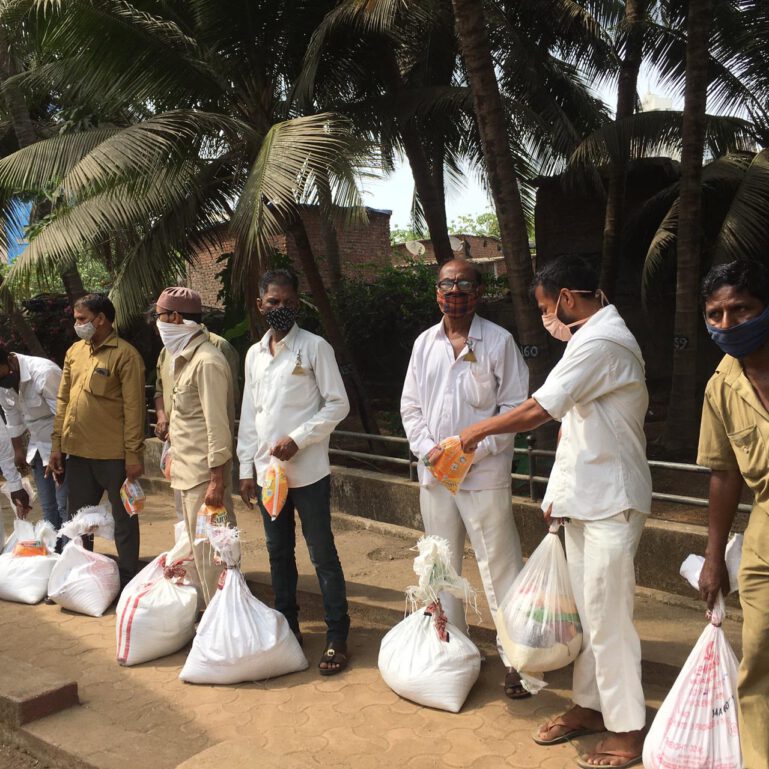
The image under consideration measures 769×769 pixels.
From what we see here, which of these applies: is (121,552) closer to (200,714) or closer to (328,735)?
(200,714)

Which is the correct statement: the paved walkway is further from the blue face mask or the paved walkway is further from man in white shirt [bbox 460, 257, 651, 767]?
the blue face mask

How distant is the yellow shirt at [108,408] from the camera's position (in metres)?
5.17

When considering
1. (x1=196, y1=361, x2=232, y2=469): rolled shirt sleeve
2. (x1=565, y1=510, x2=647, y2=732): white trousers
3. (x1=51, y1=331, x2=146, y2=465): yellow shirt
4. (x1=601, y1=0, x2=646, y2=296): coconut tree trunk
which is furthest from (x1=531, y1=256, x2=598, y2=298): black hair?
(x1=601, y1=0, x2=646, y2=296): coconut tree trunk

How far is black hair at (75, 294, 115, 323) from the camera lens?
5172 millimetres

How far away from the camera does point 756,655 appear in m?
2.60

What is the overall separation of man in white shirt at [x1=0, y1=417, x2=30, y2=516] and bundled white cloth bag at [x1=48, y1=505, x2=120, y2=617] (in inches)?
32.0

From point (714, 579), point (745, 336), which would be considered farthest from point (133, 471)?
point (745, 336)

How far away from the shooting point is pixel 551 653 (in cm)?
330

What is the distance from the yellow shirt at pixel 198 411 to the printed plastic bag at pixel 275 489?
0.45m

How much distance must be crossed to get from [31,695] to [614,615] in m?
2.68

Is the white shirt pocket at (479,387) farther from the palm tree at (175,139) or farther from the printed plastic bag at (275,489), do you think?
the palm tree at (175,139)

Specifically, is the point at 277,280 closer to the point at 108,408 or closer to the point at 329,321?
the point at 108,408

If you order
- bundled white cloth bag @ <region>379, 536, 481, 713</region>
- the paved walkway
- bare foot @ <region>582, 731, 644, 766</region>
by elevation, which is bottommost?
the paved walkway

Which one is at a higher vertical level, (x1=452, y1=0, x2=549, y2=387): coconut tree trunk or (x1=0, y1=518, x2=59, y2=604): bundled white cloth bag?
(x1=452, y1=0, x2=549, y2=387): coconut tree trunk
